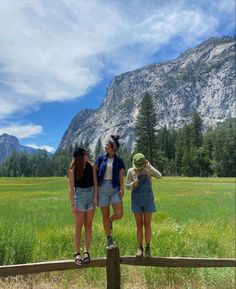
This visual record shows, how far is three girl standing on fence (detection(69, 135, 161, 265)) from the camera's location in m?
6.84

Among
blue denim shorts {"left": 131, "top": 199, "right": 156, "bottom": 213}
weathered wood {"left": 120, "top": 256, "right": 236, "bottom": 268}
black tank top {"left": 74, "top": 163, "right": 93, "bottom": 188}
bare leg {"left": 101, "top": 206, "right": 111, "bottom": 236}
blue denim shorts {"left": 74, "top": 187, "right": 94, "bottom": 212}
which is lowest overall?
weathered wood {"left": 120, "top": 256, "right": 236, "bottom": 268}

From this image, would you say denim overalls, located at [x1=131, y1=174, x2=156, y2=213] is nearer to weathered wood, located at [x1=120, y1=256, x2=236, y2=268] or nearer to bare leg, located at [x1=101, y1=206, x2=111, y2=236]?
bare leg, located at [x1=101, y1=206, x2=111, y2=236]

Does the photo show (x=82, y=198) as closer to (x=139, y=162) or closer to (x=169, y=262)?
(x=139, y=162)

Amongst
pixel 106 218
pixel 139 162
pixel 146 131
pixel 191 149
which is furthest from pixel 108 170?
pixel 191 149

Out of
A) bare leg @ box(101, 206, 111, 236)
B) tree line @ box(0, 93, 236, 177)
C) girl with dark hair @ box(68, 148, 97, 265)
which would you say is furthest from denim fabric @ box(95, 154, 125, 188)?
tree line @ box(0, 93, 236, 177)

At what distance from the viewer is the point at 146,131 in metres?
82.1

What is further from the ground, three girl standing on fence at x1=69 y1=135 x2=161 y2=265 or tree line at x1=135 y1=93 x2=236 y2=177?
tree line at x1=135 y1=93 x2=236 y2=177

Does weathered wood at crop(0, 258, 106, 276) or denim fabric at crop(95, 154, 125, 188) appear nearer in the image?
weathered wood at crop(0, 258, 106, 276)

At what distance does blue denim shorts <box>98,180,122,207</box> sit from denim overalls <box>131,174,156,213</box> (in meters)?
0.29

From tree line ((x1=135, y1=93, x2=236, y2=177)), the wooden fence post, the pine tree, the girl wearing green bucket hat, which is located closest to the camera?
the wooden fence post

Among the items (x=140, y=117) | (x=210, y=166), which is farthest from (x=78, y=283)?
(x=210, y=166)

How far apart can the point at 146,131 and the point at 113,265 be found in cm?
7602

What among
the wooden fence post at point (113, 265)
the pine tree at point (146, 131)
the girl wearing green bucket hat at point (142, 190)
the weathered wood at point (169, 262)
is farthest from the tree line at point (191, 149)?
the wooden fence post at point (113, 265)

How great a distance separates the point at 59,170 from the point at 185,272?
125877mm
